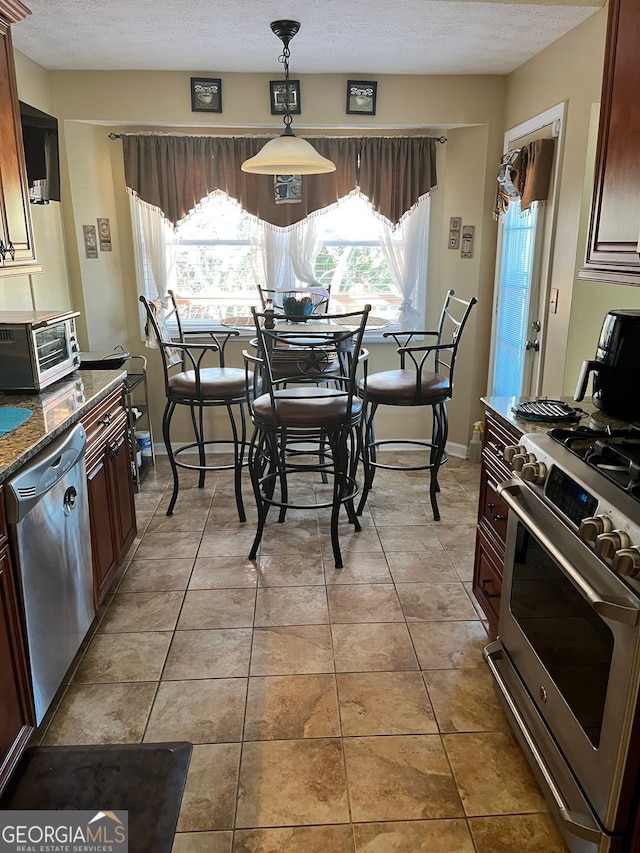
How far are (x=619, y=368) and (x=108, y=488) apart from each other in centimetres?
202

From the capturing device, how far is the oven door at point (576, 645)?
1291 mm

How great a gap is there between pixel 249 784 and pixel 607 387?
167 centimetres

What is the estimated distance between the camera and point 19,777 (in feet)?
5.93

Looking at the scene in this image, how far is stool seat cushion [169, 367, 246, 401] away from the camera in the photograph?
3451mm

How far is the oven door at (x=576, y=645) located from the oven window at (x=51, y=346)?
178cm

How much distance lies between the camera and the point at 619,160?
191cm

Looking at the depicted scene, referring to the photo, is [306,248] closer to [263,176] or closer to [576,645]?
[263,176]

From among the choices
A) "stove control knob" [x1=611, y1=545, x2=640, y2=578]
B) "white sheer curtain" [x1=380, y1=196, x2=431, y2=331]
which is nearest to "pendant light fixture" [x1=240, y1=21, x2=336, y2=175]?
"white sheer curtain" [x1=380, y1=196, x2=431, y2=331]

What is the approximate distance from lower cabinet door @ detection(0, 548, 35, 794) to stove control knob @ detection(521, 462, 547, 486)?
4.72 feet

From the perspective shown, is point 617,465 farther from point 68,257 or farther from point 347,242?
point 68,257

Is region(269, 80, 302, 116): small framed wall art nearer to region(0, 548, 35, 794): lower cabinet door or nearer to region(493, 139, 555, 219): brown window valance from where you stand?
region(493, 139, 555, 219): brown window valance

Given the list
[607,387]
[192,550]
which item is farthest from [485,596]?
[192,550]

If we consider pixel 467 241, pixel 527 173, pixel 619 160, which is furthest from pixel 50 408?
pixel 467 241

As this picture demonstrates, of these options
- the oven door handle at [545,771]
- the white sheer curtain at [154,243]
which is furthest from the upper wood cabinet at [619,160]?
the white sheer curtain at [154,243]
